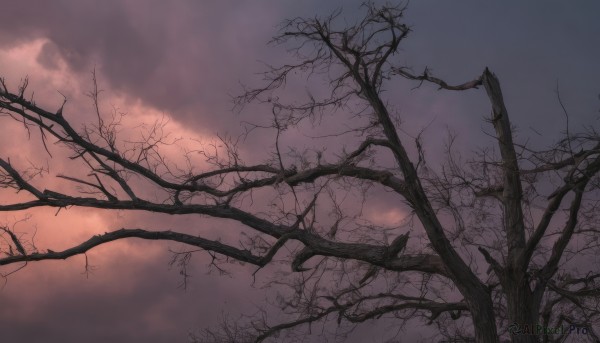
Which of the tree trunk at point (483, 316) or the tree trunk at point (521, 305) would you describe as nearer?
the tree trunk at point (483, 316)

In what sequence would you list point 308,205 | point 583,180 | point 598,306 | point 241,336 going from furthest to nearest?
point 241,336, point 598,306, point 308,205, point 583,180

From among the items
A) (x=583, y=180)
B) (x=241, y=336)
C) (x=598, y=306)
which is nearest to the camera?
(x=583, y=180)

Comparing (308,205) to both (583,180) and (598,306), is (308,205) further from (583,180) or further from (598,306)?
(598,306)

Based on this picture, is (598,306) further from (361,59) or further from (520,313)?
(361,59)

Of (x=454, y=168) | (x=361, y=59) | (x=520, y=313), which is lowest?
(x=520, y=313)

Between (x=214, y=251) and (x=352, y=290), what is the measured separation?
137 inches

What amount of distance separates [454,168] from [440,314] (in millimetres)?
3380

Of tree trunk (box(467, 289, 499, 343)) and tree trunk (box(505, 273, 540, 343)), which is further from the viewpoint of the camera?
tree trunk (box(505, 273, 540, 343))

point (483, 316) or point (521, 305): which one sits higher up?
point (521, 305)

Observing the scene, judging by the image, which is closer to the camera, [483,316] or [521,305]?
[483,316]

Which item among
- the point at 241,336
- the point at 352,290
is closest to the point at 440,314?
the point at 352,290

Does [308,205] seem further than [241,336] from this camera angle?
No

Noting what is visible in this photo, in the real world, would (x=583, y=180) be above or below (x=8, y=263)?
above

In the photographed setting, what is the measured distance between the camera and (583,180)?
9.28 metres
